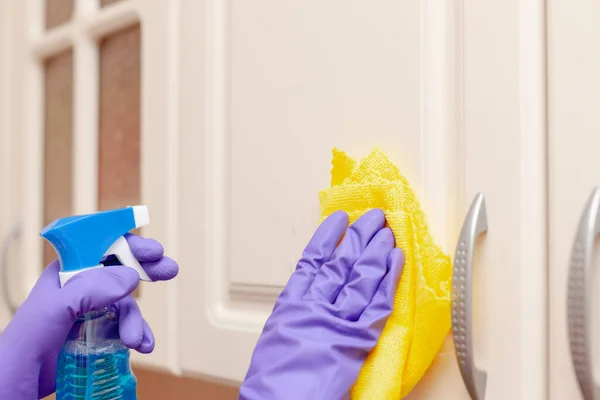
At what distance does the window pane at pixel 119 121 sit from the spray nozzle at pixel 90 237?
0.35 meters

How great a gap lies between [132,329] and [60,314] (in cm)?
6

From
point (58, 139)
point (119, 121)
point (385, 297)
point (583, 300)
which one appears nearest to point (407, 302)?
point (385, 297)

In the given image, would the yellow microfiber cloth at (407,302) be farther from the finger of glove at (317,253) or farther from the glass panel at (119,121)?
the glass panel at (119,121)

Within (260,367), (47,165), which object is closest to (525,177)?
(260,367)

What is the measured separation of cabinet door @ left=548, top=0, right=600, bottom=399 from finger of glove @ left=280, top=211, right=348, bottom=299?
0.19 metres

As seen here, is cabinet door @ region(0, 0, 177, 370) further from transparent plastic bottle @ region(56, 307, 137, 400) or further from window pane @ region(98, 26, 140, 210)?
transparent plastic bottle @ region(56, 307, 137, 400)

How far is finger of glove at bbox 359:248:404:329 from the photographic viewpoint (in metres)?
0.54

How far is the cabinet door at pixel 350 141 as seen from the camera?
51 cm

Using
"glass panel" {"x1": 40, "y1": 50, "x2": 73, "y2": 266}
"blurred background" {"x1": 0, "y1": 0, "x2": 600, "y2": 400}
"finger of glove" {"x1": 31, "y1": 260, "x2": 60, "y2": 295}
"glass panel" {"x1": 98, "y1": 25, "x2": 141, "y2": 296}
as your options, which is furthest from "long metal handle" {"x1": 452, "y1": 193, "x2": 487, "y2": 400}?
"glass panel" {"x1": 40, "y1": 50, "x2": 73, "y2": 266}

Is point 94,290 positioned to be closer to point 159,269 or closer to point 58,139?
point 159,269

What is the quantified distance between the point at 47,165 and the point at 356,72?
2.29 feet

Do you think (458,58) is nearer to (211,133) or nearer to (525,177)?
(525,177)

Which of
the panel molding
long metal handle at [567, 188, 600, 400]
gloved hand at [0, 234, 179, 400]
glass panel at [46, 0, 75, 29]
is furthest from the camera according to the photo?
glass panel at [46, 0, 75, 29]

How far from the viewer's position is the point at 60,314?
0.56 meters
